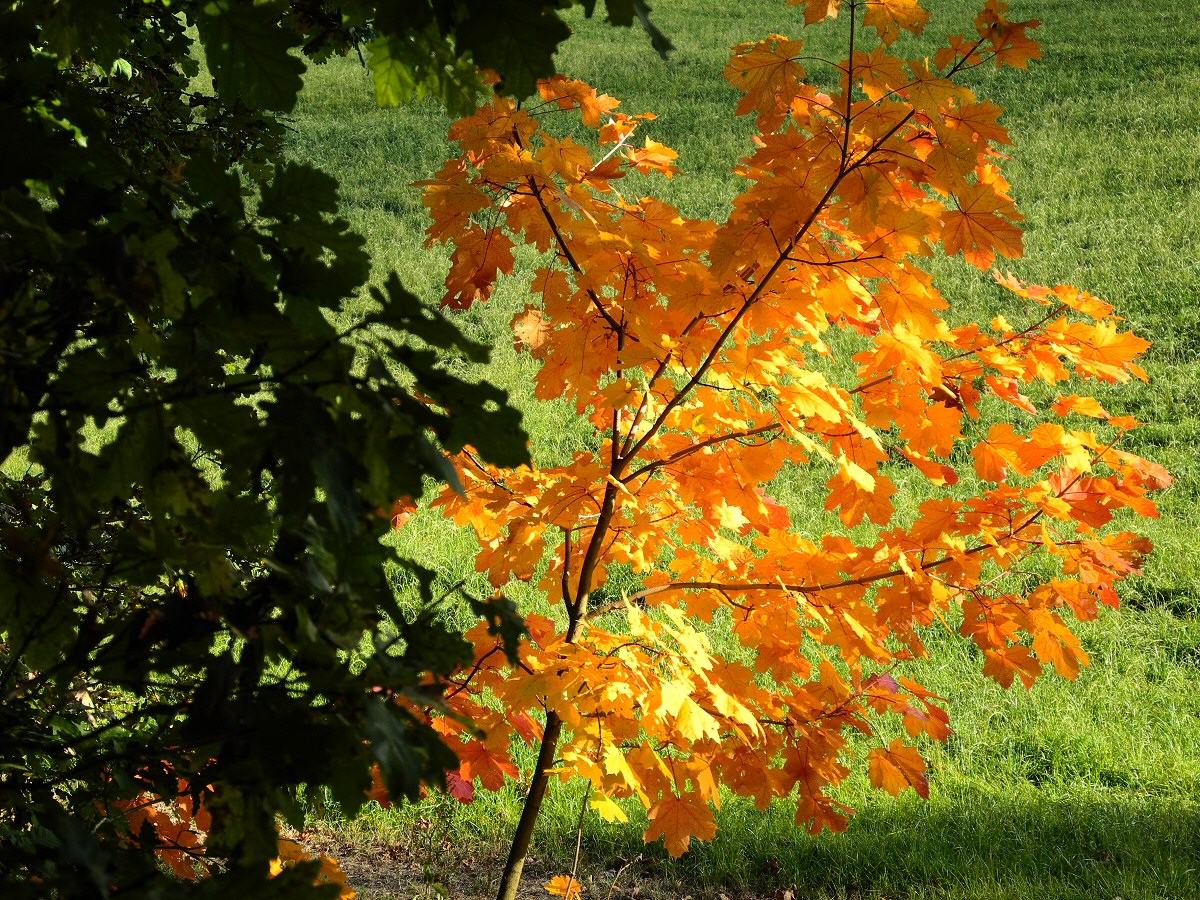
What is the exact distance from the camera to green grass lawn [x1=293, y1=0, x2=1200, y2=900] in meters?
3.58

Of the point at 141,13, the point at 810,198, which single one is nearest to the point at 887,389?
the point at 810,198

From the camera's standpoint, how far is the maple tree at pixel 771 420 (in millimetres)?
1963

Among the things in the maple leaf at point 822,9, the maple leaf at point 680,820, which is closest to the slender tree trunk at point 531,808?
the maple leaf at point 680,820

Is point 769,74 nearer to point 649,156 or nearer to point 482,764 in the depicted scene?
point 649,156

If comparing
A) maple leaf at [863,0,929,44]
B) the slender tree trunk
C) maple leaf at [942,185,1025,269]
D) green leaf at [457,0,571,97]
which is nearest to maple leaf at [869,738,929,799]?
the slender tree trunk

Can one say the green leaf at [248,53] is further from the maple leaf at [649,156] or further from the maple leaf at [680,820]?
the maple leaf at [680,820]

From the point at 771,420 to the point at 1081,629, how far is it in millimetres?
3327

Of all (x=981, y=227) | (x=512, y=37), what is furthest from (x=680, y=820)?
(x=512, y=37)

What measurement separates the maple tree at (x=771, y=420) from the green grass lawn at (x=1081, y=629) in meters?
1.43

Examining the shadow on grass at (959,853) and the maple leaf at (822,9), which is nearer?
the maple leaf at (822,9)

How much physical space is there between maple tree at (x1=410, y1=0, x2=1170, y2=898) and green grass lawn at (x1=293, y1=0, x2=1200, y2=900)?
56.3 inches

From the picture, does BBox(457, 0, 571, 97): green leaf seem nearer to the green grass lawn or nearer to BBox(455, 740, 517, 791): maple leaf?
BBox(455, 740, 517, 791): maple leaf

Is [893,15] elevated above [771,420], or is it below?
above

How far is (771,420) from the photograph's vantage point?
2455 mm
